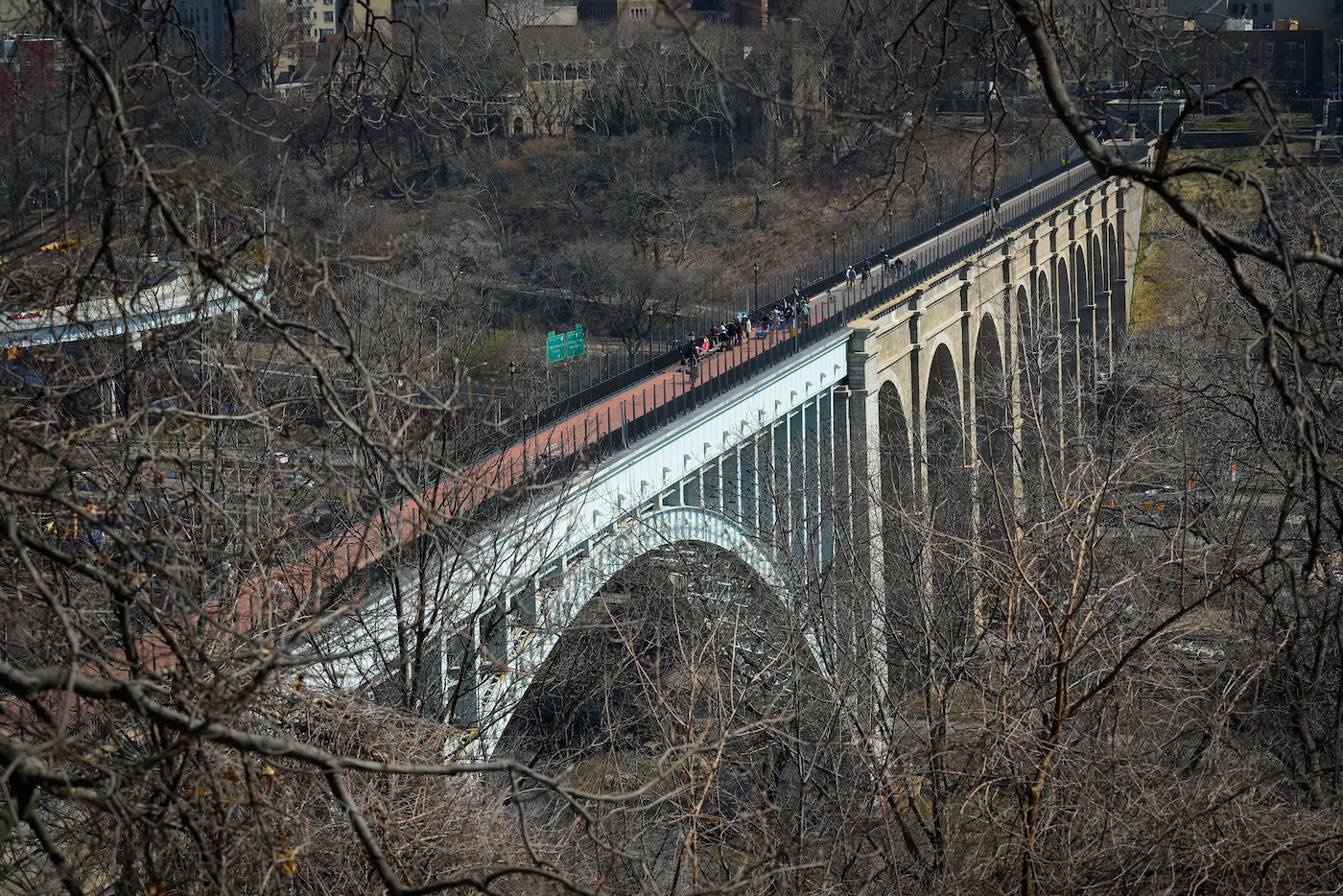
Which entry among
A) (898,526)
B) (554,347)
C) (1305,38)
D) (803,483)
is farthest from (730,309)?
(1305,38)

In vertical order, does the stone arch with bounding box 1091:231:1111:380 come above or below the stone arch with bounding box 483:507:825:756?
below

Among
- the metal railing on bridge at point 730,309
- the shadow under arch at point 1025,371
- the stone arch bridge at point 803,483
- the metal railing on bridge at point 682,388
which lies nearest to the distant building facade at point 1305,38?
the metal railing on bridge at point 730,309

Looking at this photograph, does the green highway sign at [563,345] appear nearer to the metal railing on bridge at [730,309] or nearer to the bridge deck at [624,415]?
the metal railing on bridge at [730,309]

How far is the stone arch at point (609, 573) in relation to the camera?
1588cm

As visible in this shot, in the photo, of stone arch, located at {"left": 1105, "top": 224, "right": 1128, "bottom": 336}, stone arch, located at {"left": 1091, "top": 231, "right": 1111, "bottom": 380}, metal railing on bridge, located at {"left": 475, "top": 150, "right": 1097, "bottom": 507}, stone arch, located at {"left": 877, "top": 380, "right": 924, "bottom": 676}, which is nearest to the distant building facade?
stone arch, located at {"left": 1105, "top": 224, "right": 1128, "bottom": 336}

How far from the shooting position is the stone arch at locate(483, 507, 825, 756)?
625 inches

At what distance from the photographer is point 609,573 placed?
20.5 m

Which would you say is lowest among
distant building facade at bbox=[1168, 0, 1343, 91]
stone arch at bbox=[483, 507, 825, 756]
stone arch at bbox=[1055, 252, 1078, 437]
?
stone arch at bbox=[1055, 252, 1078, 437]

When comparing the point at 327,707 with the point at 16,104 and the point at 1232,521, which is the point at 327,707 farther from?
the point at 1232,521

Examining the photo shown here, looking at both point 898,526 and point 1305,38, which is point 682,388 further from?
point 1305,38

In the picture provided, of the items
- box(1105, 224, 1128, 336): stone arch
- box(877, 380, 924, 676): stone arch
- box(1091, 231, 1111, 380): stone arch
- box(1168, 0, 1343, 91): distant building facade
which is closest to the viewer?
box(877, 380, 924, 676): stone arch

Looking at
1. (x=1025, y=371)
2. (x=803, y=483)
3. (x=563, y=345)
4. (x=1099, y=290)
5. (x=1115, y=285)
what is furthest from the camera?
(x=1099, y=290)

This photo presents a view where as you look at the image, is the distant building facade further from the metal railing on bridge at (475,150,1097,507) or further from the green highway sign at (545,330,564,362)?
the green highway sign at (545,330,564,362)

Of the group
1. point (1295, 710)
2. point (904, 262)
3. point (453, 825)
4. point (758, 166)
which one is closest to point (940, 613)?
point (1295, 710)
